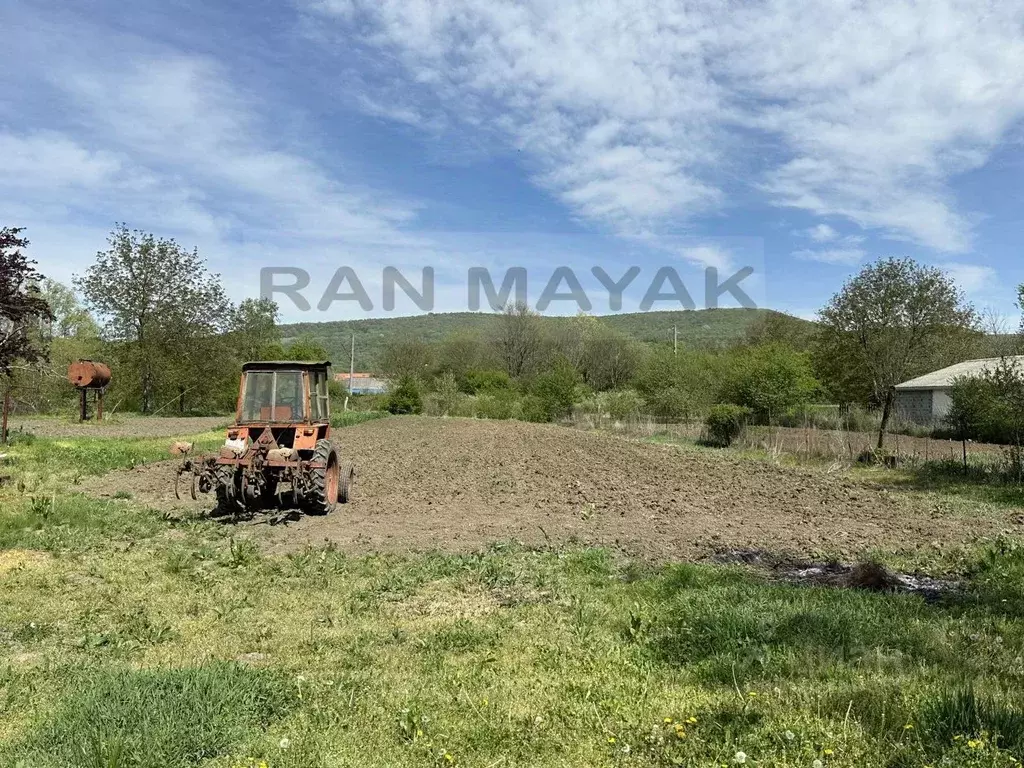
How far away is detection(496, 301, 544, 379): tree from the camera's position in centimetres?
5753

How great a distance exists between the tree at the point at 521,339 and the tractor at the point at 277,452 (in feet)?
150

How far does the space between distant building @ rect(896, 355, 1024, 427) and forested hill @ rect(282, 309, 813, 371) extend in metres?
39.5

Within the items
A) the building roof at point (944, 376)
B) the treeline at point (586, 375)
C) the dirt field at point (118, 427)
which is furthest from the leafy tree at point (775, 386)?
the dirt field at point (118, 427)

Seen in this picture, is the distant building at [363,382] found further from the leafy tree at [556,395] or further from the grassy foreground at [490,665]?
the grassy foreground at [490,665]

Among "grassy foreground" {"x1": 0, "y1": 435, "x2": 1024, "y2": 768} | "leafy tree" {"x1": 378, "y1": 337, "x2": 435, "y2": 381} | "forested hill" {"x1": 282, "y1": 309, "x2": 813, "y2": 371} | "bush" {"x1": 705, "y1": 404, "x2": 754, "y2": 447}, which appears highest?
"forested hill" {"x1": 282, "y1": 309, "x2": 813, "y2": 371}

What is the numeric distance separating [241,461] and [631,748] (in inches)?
310

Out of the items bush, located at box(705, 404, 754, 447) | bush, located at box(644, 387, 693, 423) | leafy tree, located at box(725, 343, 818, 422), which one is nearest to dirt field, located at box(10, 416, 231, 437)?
bush, located at box(705, 404, 754, 447)

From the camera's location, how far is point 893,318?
2348 centimetres

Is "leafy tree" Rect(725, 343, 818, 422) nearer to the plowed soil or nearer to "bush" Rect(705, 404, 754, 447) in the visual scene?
"bush" Rect(705, 404, 754, 447)

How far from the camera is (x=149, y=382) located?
3512 centimetres

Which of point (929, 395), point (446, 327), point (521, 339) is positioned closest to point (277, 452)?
point (929, 395)

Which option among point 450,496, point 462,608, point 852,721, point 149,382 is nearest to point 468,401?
point 149,382

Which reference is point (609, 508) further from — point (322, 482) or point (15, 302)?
point (15, 302)

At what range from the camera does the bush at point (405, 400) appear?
39188mm
